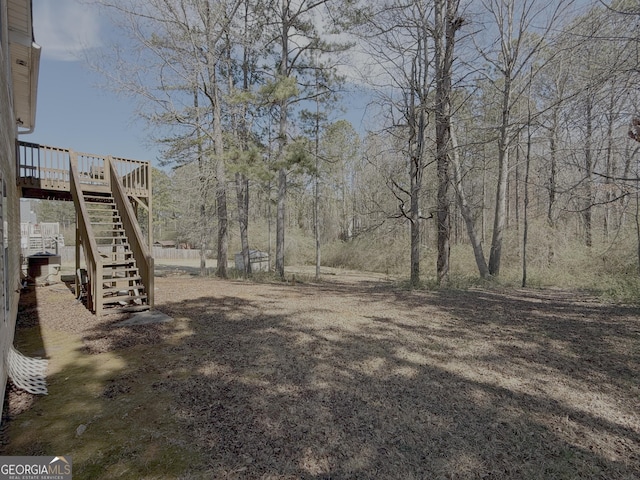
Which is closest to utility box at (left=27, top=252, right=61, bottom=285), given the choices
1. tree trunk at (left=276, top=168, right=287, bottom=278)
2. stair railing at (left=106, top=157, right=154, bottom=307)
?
stair railing at (left=106, top=157, right=154, bottom=307)

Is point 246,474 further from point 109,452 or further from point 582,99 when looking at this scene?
point 582,99

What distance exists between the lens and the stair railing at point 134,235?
5.79 meters

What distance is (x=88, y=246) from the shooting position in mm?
6008

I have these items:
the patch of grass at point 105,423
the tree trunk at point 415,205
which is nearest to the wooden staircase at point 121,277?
the patch of grass at point 105,423

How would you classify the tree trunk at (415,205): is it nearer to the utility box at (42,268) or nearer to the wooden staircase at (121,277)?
the wooden staircase at (121,277)

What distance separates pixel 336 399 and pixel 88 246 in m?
5.57

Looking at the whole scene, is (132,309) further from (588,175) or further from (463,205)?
(463,205)

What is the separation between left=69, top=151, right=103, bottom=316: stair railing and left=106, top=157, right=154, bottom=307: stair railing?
65cm

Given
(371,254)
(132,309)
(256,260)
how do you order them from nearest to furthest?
1. (132,309)
2. (256,260)
3. (371,254)

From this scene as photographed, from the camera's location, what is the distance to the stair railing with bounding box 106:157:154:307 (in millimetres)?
5785

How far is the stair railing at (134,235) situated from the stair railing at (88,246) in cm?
65

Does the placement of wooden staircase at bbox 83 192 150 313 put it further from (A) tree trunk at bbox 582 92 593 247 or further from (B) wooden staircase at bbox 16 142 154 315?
(A) tree trunk at bbox 582 92 593 247

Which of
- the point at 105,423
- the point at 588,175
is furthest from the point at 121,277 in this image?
the point at 588,175

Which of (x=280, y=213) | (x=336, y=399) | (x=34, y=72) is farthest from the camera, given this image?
(x=280, y=213)
